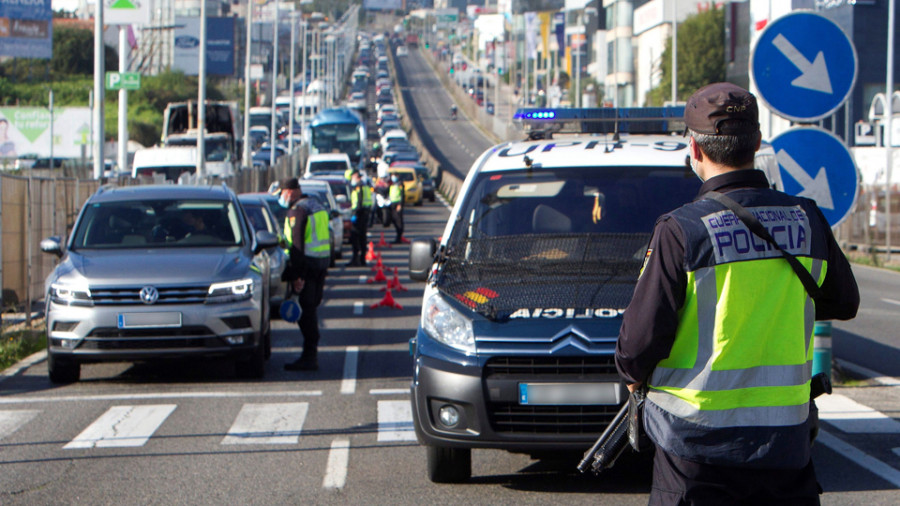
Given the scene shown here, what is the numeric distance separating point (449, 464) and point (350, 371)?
16.0 feet

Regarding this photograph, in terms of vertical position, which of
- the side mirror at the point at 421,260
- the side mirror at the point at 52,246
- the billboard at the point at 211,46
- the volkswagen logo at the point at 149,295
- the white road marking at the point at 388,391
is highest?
the billboard at the point at 211,46

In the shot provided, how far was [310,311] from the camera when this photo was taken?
38.0 feet

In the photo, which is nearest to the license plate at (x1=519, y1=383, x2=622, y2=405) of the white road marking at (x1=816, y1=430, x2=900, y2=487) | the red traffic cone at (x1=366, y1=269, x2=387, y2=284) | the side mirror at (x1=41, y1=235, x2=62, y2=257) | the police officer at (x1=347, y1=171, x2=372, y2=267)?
the white road marking at (x1=816, y1=430, x2=900, y2=487)

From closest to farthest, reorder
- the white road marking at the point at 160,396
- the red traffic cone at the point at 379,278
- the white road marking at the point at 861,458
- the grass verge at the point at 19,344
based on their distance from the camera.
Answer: the white road marking at the point at 861,458
the white road marking at the point at 160,396
the grass verge at the point at 19,344
the red traffic cone at the point at 379,278

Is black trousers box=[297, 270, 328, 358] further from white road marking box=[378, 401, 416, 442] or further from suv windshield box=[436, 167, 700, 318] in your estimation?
suv windshield box=[436, 167, 700, 318]

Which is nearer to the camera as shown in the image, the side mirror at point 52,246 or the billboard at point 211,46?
the side mirror at point 52,246

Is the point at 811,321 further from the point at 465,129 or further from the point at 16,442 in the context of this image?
the point at 465,129

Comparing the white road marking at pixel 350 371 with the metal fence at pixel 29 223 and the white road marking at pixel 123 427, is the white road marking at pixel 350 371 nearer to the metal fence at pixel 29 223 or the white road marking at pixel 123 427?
the white road marking at pixel 123 427

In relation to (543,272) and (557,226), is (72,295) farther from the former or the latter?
(543,272)

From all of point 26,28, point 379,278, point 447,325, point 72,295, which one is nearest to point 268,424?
point 72,295

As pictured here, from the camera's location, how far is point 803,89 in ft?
32.5

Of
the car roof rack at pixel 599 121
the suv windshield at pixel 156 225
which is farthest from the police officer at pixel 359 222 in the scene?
the car roof rack at pixel 599 121

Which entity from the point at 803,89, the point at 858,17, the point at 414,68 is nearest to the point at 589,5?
the point at 414,68

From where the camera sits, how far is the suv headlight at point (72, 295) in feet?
34.4
